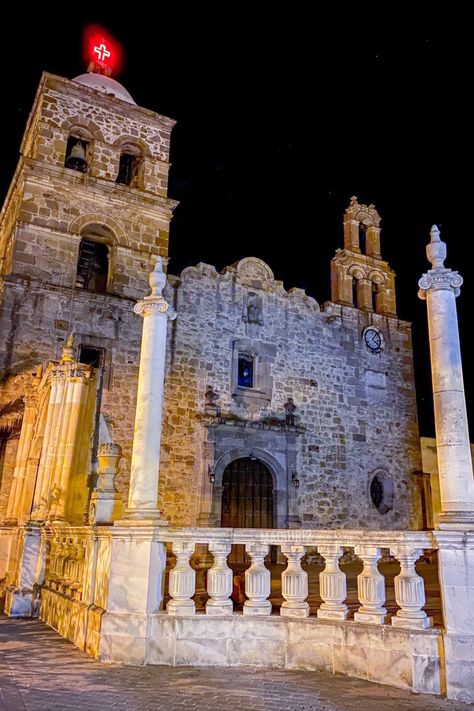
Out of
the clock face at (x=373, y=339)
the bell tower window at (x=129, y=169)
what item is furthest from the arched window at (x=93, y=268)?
the clock face at (x=373, y=339)

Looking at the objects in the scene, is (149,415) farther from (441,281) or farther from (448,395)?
(441,281)

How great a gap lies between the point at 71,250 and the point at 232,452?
6.83 meters

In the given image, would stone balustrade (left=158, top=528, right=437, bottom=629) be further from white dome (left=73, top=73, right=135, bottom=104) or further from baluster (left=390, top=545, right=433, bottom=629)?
white dome (left=73, top=73, right=135, bottom=104)

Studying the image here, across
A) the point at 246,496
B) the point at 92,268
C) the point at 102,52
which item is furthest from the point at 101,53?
the point at 246,496

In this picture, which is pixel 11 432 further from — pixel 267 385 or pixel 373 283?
pixel 373 283

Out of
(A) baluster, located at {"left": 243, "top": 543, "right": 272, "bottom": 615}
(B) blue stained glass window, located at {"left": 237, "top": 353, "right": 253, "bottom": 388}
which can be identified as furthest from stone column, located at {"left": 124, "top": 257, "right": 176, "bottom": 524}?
(B) blue stained glass window, located at {"left": 237, "top": 353, "right": 253, "bottom": 388}

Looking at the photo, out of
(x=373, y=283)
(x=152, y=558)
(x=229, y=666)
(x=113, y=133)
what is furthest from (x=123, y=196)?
(x=229, y=666)

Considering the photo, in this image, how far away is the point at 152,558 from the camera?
5688 millimetres

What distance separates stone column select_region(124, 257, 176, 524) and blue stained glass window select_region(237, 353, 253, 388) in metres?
8.97

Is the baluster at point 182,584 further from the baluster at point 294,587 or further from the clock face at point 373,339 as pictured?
the clock face at point 373,339

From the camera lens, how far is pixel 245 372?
1602cm

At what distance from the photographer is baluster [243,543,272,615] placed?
557cm

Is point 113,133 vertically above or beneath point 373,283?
above

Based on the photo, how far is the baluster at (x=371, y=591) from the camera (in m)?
5.10
